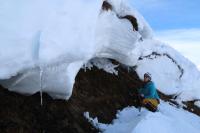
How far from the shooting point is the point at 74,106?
13.5 metres

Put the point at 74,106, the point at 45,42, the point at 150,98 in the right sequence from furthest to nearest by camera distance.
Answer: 1. the point at 150,98
2. the point at 74,106
3. the point at 45,42

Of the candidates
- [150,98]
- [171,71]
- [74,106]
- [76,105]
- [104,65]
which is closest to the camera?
[74,106]

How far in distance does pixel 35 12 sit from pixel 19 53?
3.26ft

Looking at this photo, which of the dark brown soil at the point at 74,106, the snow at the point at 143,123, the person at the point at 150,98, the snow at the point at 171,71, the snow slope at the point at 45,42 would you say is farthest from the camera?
the snow at the point at 171,71

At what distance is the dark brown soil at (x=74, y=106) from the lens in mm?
10984

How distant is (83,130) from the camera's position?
12.8m

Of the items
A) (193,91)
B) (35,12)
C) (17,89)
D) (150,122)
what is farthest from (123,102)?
(193,91)

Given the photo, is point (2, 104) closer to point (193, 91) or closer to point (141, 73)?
point (141, 73)

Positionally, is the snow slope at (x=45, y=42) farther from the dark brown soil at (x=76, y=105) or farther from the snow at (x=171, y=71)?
the snow at (x=171, y=71)

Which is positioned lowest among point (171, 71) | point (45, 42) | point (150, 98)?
point (171, 71)

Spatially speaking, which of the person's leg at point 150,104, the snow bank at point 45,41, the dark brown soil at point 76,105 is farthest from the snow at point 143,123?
the snow bank at point 45,41

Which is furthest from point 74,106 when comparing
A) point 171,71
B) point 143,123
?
point 171,71

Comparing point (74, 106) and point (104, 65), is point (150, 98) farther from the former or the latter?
point (74, 106)

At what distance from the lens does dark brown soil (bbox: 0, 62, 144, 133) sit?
36.0ft
